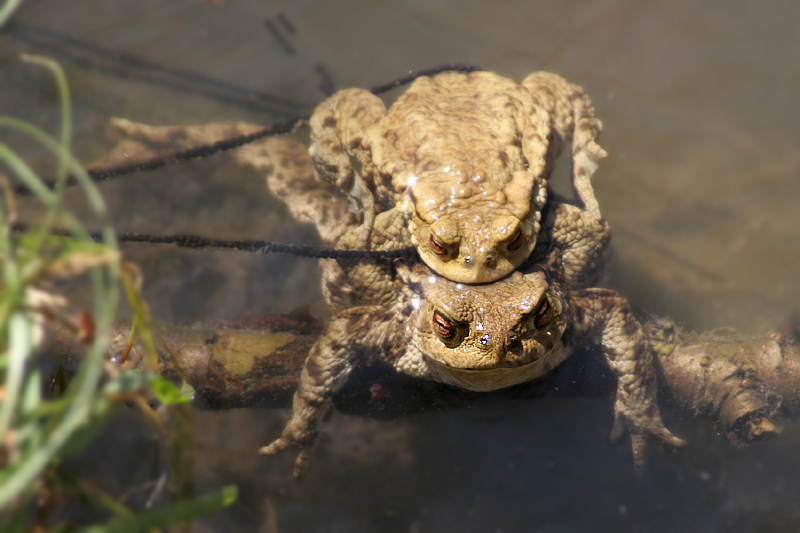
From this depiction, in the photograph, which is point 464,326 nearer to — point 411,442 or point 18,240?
point 411,442

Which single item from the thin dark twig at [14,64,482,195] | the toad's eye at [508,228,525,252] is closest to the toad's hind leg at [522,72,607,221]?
the thin dark twig at [14,64,482,195]

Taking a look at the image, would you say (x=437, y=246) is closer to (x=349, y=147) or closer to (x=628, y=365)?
(x=349, y=147)

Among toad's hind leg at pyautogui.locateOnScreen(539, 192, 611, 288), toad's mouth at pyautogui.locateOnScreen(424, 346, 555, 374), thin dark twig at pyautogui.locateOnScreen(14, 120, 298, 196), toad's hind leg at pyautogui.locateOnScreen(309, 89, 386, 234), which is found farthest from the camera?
thin dark twig at pyautogui.locateOnScreen(14, 120, 298, 196)

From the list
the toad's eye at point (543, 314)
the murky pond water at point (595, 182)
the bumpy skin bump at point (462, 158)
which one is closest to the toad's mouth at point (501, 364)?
the toad's eye at point (543, 314)

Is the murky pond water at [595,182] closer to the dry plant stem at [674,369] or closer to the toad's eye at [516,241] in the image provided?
the dry plant stem at [674,369]

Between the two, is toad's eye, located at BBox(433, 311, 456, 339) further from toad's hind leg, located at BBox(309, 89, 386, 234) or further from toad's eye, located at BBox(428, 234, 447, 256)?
toad's hind leg, located at BBox(309, 89, 386, 234)

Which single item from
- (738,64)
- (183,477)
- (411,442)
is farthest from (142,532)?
(738,64)

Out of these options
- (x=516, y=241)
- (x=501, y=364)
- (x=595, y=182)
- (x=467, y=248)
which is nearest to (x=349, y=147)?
(x=467, y=248)
